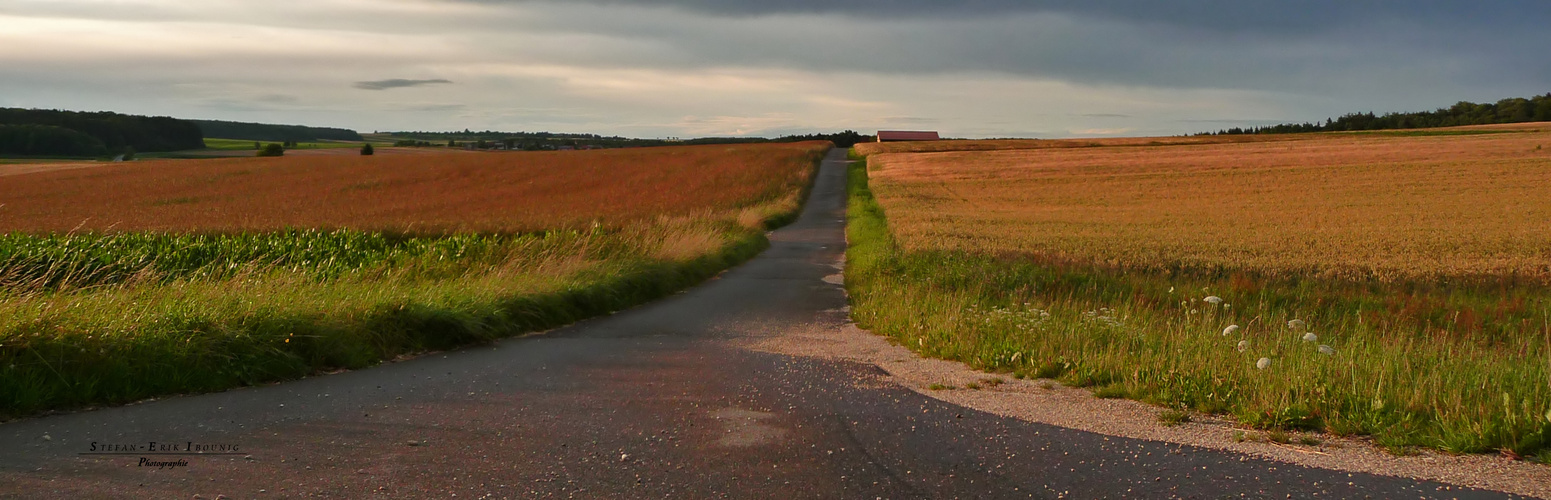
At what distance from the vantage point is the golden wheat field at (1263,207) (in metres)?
20.3

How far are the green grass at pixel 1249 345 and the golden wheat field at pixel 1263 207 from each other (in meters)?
2.51

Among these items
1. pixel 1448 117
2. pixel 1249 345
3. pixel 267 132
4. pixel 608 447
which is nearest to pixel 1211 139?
pixel 1448 117

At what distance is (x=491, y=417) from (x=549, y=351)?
3.61 m

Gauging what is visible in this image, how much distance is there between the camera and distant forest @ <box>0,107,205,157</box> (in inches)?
3241

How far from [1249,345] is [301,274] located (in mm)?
10344

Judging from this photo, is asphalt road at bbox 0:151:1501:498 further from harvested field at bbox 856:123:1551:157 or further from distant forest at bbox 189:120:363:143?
distant forest at bbox 189:120:363:143

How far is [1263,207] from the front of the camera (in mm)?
34656

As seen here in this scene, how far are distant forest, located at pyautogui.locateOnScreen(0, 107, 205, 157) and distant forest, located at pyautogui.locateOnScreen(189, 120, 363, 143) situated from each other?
2737 cm

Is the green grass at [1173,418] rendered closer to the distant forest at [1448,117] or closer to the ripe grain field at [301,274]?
the ripe grain field at [301,274]

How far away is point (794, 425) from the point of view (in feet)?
21.7

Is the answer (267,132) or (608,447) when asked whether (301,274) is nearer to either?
(608,447)

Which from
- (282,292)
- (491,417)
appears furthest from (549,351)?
(491,417)

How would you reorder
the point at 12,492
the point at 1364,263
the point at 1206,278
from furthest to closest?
the point at 1364,263
the point at 1206,278
the point at 12,492

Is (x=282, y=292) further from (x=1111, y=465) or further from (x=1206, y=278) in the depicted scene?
(x=1206, y=278)
